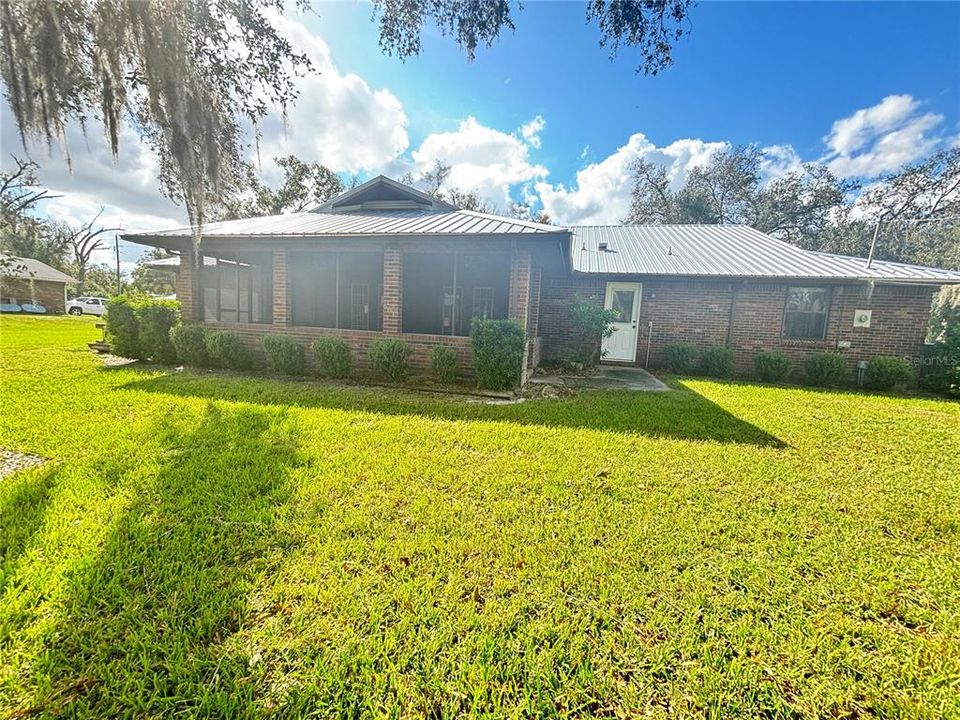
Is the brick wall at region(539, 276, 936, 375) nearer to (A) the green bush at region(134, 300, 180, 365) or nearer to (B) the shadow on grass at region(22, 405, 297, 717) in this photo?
(B) the shadow on grass at region(22, 405, 297, 717)

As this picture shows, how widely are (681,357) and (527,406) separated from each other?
223 inches

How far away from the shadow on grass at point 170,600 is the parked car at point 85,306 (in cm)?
3718

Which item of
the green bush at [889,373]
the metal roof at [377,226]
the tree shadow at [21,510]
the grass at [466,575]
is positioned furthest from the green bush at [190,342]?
the green bush at [889,373]

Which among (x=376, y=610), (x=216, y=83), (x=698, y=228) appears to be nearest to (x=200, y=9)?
(x=216, y=83)

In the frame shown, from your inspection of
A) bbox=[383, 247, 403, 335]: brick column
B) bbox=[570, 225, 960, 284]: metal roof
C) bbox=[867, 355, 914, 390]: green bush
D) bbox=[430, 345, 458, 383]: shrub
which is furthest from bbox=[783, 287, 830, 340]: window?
bbox=[383, 247, 403, 335]: brick column

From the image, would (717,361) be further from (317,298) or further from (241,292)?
(241,292)

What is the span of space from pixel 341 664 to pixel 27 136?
6492 mm

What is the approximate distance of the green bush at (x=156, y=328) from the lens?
8195 millimetres

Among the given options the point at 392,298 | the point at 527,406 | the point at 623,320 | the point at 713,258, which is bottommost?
the point at 527,406

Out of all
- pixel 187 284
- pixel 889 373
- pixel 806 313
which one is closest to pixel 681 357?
pixel 806 313

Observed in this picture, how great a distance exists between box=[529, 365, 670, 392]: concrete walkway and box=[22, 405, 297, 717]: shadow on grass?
5.74 meters

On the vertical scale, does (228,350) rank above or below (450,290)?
below

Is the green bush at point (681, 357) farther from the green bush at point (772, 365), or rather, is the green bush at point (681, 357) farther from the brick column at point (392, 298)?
the brick column at point (392, 298)

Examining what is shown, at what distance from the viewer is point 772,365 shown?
8.97 m
